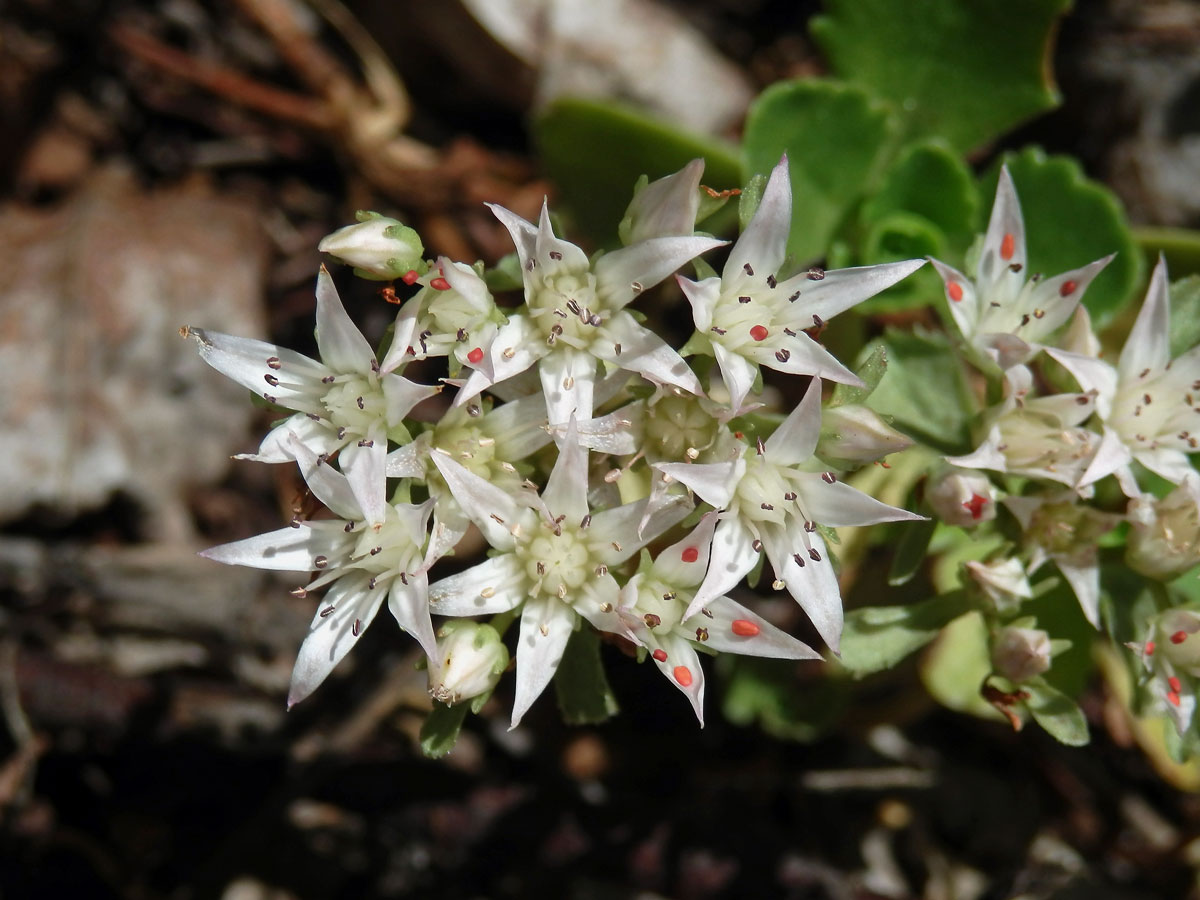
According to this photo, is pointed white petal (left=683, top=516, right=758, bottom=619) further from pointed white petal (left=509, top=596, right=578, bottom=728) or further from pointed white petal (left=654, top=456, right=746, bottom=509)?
pointed white petal (left=509, top=596, right=578, bottom=728)

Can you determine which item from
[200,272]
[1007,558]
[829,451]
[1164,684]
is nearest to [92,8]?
[200,272]

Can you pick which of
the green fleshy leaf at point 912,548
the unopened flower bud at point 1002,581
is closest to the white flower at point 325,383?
the green fleshy leaf at point 912,548

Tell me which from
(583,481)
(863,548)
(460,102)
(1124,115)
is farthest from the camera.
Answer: (460,102)

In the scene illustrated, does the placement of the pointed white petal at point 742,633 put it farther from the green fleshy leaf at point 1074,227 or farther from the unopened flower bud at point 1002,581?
the green fleshy leaf at point 1074,227

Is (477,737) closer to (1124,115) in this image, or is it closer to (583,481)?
(583,481)

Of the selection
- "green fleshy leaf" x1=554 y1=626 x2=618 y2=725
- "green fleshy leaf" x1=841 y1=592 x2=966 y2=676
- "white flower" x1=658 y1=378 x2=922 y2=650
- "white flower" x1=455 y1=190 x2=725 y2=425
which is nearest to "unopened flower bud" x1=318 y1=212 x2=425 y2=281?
"white flower" x1=455 y1=190 x2=725 y2=425

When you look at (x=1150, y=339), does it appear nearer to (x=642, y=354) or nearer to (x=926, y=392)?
(x=926, y=392)
